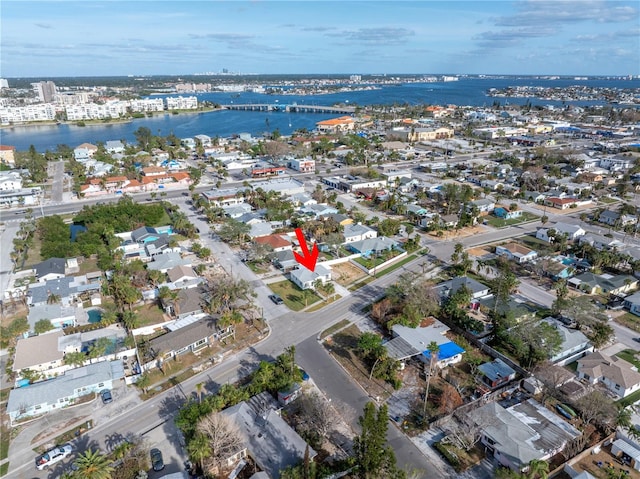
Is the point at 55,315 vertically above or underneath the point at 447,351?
underneath

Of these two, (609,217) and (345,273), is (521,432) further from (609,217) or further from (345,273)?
(609,217)

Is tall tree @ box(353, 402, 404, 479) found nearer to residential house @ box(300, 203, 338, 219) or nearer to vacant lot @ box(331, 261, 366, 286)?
vacant lot @ box(331, 261, 366, 286)

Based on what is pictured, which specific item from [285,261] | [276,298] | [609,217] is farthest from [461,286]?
[609,217]

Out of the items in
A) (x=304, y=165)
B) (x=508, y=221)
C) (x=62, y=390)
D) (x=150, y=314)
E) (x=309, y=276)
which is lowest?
(x=150, y=314)

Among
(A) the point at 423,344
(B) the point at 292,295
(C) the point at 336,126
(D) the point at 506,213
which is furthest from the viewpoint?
(C) the point at 336,126

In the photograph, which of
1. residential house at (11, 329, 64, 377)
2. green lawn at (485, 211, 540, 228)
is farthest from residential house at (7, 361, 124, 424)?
green lawn at (485, 211, 540, 228)
